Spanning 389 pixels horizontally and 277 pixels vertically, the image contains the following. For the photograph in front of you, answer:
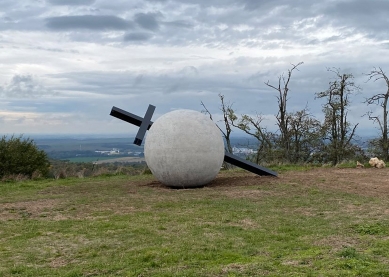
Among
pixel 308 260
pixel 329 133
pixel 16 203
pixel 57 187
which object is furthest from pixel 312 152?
pixel 308 260

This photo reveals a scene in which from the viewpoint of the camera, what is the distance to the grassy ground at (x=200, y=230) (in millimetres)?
6277

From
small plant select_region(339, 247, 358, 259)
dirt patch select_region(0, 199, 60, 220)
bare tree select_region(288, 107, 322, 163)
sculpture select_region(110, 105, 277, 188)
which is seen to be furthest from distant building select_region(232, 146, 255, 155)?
small plant select_region(339, 247, 358, 259)

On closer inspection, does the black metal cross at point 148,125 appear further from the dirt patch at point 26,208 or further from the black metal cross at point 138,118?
the dirt patch at point 26,208

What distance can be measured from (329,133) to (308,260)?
1001 inches

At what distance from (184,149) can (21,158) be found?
1142 centimetres

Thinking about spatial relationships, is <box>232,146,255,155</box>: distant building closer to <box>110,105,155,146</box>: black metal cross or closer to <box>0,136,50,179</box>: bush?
<box>0,136,50,179</box>: bush

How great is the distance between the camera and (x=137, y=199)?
12672mm

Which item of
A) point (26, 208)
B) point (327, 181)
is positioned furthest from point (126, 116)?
point (327, 181)

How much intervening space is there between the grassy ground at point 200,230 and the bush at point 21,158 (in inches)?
267

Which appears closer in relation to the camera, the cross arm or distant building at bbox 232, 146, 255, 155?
the cross arm

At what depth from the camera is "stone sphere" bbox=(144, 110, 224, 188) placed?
46.4ft

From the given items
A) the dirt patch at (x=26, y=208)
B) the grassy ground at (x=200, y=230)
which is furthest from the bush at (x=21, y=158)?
the dirt patch at (x=26, y=208)

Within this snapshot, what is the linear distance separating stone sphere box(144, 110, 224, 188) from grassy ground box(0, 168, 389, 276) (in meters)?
0.56

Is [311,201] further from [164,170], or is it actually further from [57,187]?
[57,187]
